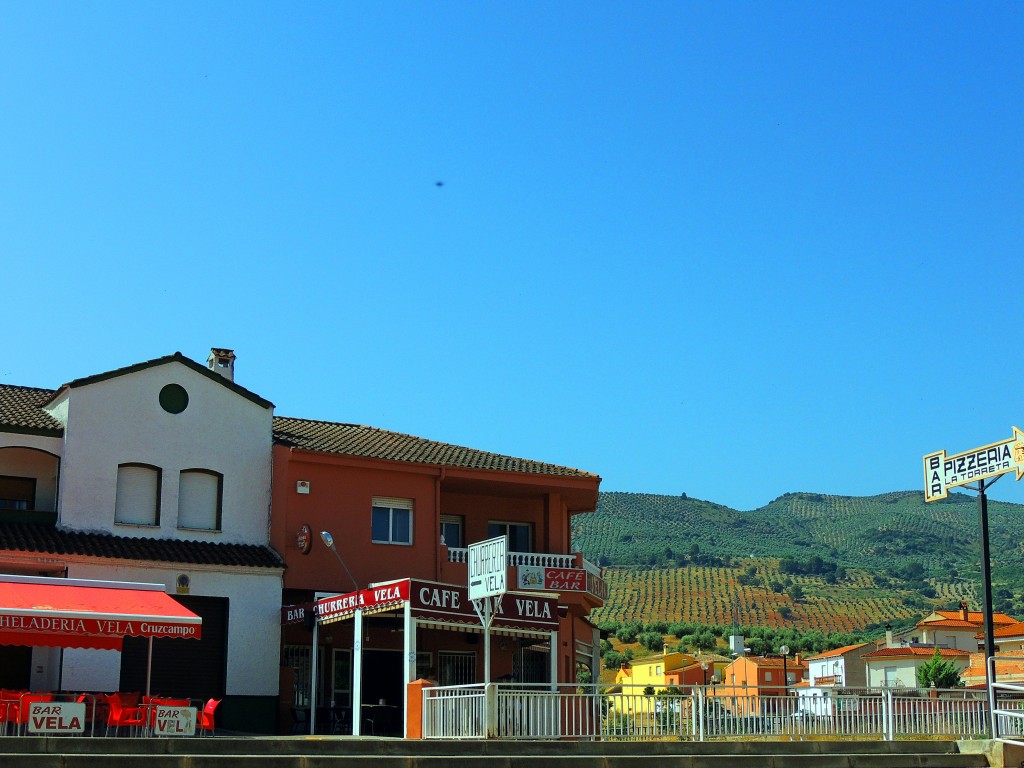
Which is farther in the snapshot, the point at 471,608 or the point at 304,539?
the point at 304,539

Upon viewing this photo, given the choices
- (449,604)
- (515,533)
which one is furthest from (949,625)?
(449,604)

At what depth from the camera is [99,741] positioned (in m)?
18.2

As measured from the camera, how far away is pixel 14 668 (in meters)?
27.6

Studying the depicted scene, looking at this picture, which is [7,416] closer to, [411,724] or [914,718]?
[411,724]

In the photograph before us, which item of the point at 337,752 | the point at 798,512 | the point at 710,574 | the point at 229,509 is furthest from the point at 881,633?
the point at 337,752

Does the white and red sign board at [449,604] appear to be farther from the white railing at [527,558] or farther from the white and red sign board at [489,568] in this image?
the white railing at [527,558]

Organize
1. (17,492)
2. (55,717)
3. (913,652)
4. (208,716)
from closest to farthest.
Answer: (55,717)
(208,716)
(17,492)
(913,652)

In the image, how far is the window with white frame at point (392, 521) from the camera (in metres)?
33.1

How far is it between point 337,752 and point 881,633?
104 meters

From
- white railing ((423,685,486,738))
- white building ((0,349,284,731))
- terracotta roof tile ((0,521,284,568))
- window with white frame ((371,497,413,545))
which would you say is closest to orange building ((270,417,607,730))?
window with white frame ((371,497,413,545))

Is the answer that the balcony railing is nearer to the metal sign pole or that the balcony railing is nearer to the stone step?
the metal sign pole

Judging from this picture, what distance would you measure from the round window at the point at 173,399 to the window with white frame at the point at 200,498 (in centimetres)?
157

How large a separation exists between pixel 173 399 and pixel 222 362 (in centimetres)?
416

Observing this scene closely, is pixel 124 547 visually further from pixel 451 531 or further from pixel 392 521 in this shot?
pixel 451 531
